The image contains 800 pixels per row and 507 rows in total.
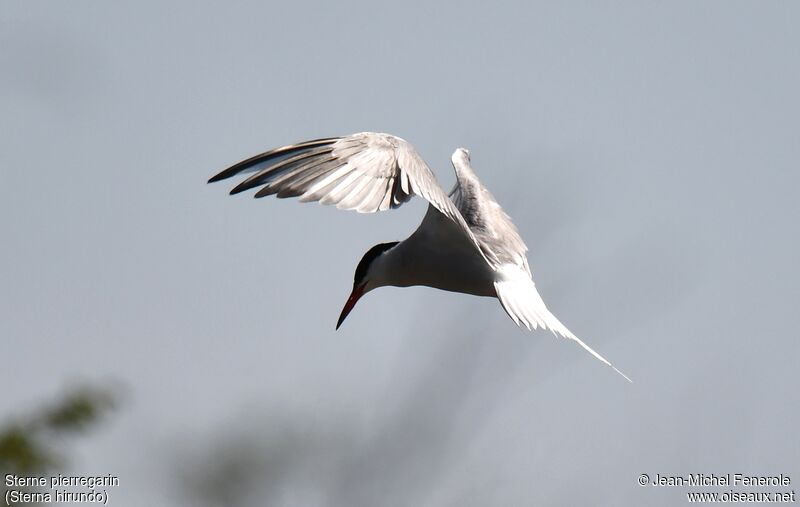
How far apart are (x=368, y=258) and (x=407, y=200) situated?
1752mm

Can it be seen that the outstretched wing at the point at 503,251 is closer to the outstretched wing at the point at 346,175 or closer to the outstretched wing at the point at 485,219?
the outstretched wing at the point at 485,219

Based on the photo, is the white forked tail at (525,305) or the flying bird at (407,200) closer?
the flying bird at (407,200)

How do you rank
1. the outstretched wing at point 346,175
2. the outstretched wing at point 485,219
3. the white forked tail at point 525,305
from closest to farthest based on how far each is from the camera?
the outstretched wing at point 346,175 → the white forked tail at point 525,305 → the outstretched wing at point 485,219

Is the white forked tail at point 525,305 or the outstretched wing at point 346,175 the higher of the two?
the outstretched wing at point 346,175

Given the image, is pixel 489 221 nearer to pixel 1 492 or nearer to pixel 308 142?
pixel 308 142

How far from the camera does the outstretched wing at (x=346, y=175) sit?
13.2 feet

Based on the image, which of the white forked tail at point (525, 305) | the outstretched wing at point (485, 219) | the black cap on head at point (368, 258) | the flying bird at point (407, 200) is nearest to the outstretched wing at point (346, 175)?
the flying bird at point (407, 200)

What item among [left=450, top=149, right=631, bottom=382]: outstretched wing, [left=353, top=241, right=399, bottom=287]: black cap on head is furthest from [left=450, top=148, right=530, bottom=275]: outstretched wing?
[left=353, top=241, right=399, bottom=287]: black cap on head

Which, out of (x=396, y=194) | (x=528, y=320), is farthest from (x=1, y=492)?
(x=528, y=320)

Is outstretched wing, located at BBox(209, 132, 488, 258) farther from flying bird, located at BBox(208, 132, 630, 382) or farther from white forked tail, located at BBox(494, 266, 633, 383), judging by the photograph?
white forked tail, located at BBox(494, 266, 633, 383)

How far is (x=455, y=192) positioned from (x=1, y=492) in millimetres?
5747

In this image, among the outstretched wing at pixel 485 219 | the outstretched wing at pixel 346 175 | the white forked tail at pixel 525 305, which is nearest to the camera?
the outstretched wing at pixel 346 175

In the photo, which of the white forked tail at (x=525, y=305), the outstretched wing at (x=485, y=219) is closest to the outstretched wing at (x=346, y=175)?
the white forked tail at (x=525, y=305)

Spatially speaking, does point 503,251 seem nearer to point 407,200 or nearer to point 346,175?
point 407,200
